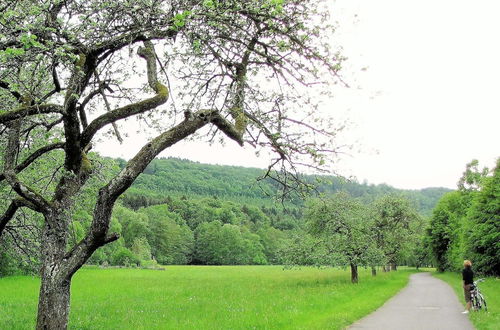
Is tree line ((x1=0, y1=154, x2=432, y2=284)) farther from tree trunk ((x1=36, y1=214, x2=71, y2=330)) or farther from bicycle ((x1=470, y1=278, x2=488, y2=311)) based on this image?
bicycle ((x1=470, y1=278, x2=488, y2=311))

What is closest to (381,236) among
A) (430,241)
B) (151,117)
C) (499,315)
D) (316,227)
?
(316,227)

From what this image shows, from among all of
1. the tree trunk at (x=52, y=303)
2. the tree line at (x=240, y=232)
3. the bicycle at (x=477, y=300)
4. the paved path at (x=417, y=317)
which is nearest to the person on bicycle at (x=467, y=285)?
the bicycle at (x=477, y=300)

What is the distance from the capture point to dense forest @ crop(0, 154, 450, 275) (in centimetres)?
1247

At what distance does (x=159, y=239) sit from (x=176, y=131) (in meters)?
105

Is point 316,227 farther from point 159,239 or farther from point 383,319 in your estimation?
point 159,239

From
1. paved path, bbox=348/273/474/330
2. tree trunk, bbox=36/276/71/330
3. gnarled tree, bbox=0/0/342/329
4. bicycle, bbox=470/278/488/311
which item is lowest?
paved path, bbox=348/273/474/330

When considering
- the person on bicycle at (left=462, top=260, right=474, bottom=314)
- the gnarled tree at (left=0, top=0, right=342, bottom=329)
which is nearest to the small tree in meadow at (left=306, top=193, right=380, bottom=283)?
the person on bicycle at (left=462, top=260, right=474, bottom=314)

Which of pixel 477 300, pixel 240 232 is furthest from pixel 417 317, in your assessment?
pixel 240 232

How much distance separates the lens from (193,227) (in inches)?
5039

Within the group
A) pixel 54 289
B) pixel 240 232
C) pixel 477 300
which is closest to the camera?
pixel 54 289

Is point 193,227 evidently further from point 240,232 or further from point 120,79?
point 120,79

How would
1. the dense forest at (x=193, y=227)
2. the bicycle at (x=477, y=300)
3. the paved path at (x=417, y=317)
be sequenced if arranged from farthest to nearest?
the bicycle at (x=477, y=300) < the dense forest at (x=193, y=227) < the paved path at (x=417, y=317)

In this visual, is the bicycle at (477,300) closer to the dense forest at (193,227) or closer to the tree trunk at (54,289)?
the dense forest at (193,227)

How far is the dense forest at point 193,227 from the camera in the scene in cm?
1247
